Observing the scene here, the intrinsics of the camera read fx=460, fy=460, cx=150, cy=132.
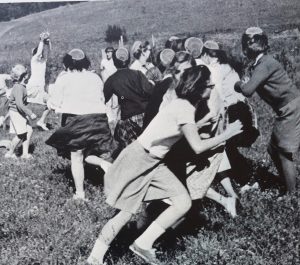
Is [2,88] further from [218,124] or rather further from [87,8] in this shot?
[218,124]

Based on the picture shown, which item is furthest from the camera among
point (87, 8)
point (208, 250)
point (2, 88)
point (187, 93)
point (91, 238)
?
point (87, 8)

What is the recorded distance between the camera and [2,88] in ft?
33.2

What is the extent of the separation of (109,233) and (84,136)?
90.4 inches

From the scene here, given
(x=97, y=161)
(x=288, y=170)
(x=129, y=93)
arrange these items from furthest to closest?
(x=97, y=161)
(x=129, y=93)
(x=288, y=170)

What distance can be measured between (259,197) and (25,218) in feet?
7.80

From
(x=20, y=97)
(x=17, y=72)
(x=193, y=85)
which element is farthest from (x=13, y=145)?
(x=193, y=85)

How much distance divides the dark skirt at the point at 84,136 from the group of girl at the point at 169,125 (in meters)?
0.01

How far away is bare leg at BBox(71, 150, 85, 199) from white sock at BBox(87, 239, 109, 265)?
193cm

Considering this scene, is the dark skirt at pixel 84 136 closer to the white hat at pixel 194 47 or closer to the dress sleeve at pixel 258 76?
the white hat at pixel 194 47

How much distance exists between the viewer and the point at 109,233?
330 centimetres

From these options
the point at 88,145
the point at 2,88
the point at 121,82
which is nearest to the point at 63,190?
the point at 88,145

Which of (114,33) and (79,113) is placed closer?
(79,113)

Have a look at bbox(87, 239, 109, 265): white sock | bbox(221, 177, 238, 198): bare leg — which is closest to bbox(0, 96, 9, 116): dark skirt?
bbox(221, 177, 238, 198): bare leg

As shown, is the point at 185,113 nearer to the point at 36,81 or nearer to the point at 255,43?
the point at 255,43
